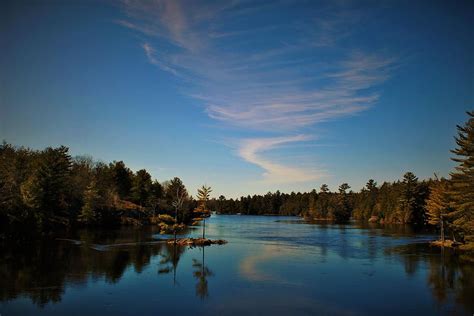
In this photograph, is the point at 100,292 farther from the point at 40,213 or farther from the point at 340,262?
the point at 40,213

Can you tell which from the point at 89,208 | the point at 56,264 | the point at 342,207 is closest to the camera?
the point at 56,264

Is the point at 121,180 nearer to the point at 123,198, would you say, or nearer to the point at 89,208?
the point at 123,198

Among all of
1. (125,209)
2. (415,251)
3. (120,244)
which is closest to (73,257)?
(120,244)

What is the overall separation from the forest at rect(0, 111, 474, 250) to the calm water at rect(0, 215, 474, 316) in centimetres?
886

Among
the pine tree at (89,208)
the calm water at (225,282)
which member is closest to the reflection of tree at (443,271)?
the calm water at (225,282)

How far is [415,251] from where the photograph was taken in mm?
50281

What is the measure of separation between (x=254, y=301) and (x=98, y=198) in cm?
7163

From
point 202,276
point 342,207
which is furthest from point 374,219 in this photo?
point 202,276

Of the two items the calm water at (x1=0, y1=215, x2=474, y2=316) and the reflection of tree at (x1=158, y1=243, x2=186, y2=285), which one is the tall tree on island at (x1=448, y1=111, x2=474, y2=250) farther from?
the reflection of tree at (x1=158, y1=243, x2=186, y2=285)

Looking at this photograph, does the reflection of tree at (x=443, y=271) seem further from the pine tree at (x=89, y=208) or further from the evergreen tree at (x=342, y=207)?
the evergreen tree at (x=342, y=207)

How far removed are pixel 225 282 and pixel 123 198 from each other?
87.1 meters

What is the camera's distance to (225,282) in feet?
94.3

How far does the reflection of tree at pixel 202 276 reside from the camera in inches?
990

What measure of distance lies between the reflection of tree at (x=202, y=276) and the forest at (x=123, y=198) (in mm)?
15783
